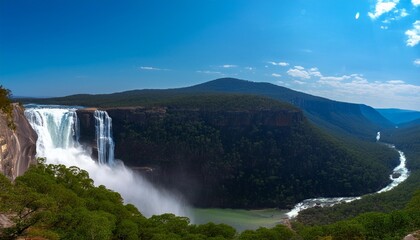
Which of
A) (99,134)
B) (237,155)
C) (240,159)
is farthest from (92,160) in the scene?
(240,159)

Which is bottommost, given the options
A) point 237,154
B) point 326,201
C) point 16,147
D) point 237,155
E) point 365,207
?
point 326,201

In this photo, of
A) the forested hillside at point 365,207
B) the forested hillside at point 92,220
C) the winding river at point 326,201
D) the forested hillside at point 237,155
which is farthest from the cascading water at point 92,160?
the forested hillside at point 92,220

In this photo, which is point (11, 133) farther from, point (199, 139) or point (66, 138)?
point (199, 139)

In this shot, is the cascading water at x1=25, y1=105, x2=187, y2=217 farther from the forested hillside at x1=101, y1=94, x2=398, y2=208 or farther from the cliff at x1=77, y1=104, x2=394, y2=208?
the forested hillside at x1=101, y1=94, x2=398, y2=208

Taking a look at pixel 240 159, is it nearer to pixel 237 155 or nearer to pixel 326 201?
pixel 237 155

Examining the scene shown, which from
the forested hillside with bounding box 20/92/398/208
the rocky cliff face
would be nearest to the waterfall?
the forested hillside with bounding box 20/92/398/208

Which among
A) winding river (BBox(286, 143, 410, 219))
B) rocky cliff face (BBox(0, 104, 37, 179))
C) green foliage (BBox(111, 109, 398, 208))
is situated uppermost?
rocky cliff face (BBox(0, 104, 37, 179))

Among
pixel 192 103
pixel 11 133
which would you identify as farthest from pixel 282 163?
pixel 11 133
